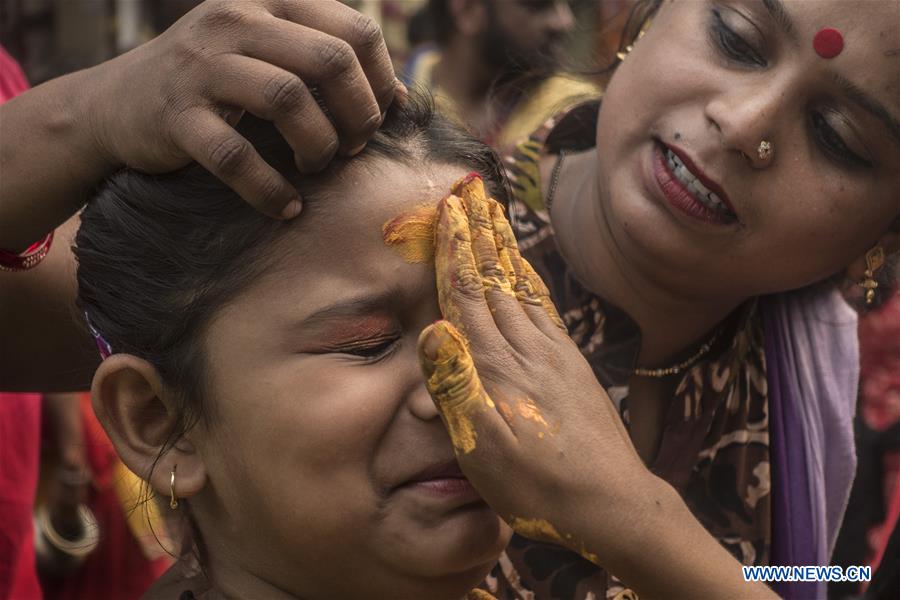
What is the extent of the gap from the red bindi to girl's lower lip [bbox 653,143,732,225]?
1.05 feet

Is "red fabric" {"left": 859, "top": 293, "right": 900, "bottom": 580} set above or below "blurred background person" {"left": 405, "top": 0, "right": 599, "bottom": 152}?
above

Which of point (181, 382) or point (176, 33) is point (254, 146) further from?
point (181, 382)

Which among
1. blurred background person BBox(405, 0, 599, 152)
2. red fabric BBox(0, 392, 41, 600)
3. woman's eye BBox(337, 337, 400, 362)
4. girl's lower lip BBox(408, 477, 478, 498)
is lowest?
blurred background person BBox(405, 0, 599, 152)

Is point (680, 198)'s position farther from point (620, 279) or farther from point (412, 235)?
point (412, 235)

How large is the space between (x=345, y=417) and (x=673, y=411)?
95 centimetres

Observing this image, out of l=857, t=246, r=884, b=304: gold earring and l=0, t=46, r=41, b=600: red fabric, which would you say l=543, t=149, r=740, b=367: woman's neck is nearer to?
l=857, t=246, r=884, b=304: gold earring

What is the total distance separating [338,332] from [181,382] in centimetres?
26

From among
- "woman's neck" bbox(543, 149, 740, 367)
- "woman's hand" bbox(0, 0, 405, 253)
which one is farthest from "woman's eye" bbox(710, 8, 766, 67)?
"woman's hand" bbox(0, 0, 405, 253)

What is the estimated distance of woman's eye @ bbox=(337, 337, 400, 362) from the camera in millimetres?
1514

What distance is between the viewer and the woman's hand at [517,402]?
1368 mm

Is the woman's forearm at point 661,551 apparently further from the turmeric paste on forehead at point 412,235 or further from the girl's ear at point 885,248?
the girl's ear at point 885,248

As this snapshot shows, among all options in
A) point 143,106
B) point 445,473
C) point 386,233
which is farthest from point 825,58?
point 143,106

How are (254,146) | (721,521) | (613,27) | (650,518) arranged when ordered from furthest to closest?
(613,27) → (721,521) → (254,146) → (650,518)

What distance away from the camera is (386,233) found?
155cm
